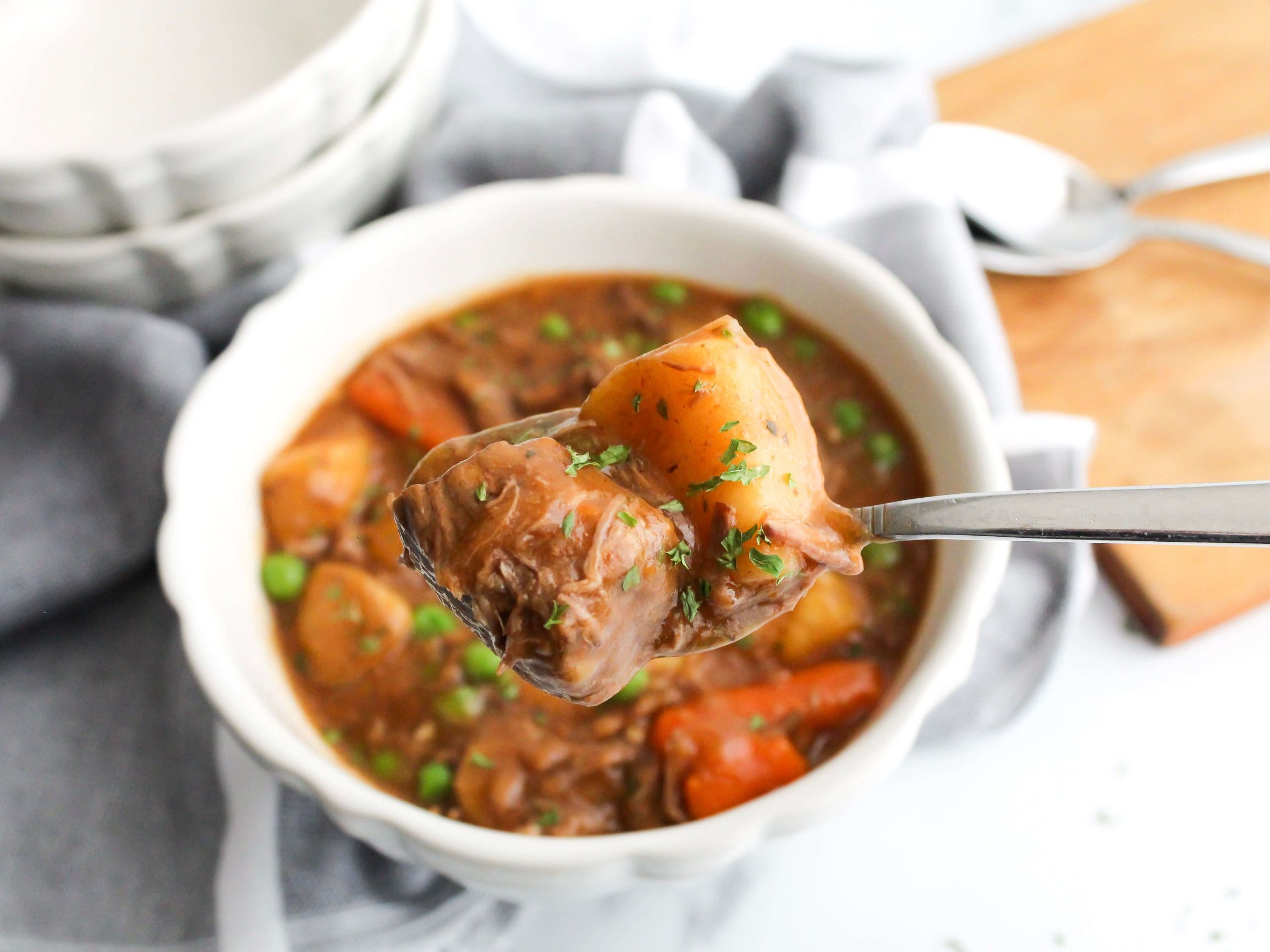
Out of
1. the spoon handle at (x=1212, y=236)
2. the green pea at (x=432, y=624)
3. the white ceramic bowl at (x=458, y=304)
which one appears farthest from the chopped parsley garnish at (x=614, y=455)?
the spoon handle at (x=1212, y=236)

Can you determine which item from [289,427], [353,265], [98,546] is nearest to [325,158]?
[353,265]

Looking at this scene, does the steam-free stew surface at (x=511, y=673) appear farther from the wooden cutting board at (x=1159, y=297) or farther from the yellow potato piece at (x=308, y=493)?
the wooden cutting board at (x=1159, y=297)

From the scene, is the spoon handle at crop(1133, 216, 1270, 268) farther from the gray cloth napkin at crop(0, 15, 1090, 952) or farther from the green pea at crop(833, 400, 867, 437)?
the green pea at crop(833, 400, 867, 437)

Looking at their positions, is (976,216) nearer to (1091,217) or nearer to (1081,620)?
(1091,217)

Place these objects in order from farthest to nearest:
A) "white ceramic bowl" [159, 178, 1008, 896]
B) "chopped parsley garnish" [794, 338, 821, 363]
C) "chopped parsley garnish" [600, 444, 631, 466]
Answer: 1. "chopped parsley garnish" [794, 338, 821, 363]
2. "white ceramic bowl" [159, 178, 1008, 896]
3. "chopped parsley garnish" [600, 444, 631, 466]

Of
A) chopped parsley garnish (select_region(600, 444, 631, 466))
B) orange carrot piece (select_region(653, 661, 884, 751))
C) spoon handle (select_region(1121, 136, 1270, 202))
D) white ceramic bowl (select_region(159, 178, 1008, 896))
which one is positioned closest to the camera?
chopped parsley garnish (select_region(600, 444, 631, 466))

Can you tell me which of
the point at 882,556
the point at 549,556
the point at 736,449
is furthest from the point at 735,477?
the point at 882,556

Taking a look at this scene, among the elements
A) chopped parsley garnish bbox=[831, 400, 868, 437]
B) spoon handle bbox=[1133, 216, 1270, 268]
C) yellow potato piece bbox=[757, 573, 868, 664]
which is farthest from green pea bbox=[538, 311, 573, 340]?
spoon handle bbox=[1133, 216, 1270, 268]

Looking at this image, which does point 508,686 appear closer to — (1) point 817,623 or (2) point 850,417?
(1) point 817,623
